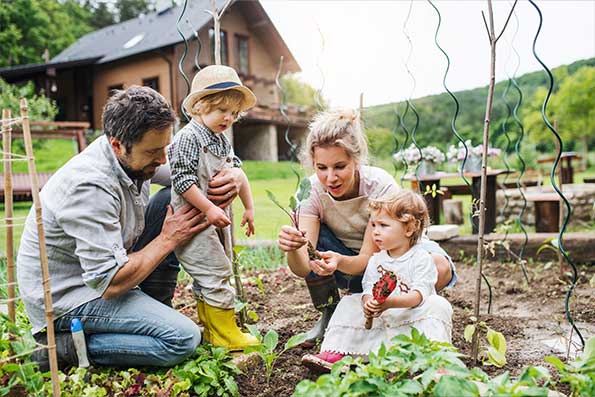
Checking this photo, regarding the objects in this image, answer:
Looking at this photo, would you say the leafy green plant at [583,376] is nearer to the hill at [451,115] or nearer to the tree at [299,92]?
the hill at [451,115]

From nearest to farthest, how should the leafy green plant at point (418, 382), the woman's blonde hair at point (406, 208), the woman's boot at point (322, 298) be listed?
the leafy green plant at point (418, 382) < the woman's blonde hair at point (406, 208) < the woman's boot at point (322, 298)

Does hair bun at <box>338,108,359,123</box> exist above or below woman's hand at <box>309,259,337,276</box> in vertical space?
above

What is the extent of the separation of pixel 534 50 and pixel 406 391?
132 cm

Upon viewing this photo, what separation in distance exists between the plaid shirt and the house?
12086mm

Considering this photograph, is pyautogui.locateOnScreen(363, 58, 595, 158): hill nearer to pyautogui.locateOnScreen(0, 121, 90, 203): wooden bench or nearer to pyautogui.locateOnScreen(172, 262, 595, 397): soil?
pyautogui.locateOnScreen(0, 121, 90, 203): wooden bench

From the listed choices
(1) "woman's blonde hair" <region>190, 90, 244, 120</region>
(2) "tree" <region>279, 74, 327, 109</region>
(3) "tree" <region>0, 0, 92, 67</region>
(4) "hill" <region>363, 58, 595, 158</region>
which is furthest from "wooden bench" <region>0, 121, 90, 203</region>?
(2) "tree" <region>279, 74, 327, 109</region>

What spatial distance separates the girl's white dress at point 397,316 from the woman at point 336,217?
0.14m

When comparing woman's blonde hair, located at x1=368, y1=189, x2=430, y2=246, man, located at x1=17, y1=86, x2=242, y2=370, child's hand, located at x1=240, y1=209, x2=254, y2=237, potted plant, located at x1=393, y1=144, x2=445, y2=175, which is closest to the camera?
man, located at x1=17, y1=86, x2=242, y2=370

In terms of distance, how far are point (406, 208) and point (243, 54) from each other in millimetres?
15238

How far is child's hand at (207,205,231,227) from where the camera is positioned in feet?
6.38

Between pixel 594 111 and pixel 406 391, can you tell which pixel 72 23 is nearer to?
pixel 594 111

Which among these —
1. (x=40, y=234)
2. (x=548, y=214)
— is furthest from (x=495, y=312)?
(x=548, y=214)

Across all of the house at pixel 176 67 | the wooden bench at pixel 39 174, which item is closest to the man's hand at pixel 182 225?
the wooden bench at pixel 39 174

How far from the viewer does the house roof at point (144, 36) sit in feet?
47.5
